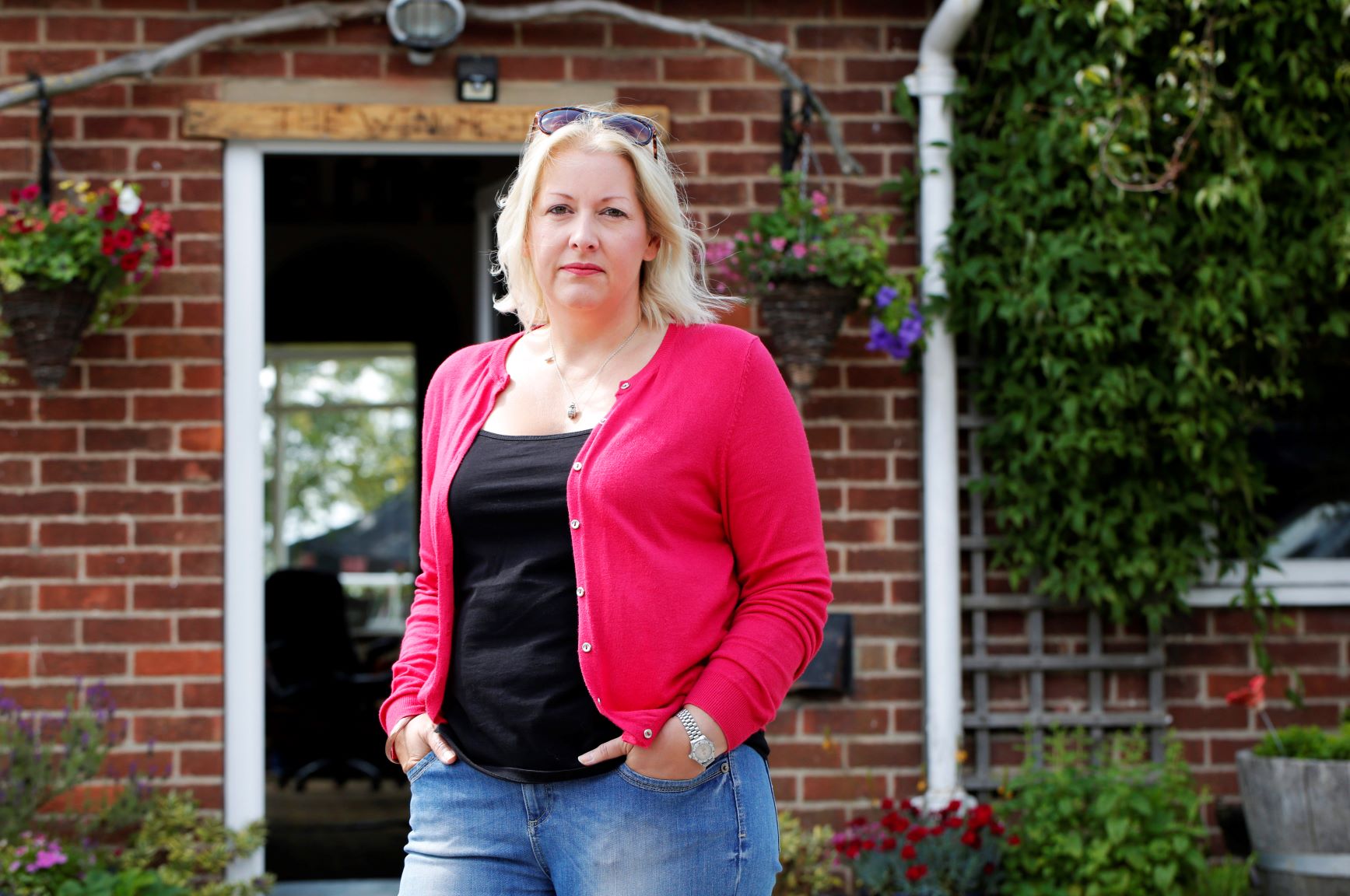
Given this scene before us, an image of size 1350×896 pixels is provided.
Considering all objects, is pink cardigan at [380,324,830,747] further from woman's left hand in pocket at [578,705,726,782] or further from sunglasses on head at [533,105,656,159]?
sunglasses on head at [533,105,656,159]

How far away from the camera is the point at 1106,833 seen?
3541 mm

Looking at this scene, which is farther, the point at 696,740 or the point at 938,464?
the point at 938,464

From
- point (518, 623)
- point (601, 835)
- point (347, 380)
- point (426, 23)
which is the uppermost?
point (426, 23)

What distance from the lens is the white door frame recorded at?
386 centimetres

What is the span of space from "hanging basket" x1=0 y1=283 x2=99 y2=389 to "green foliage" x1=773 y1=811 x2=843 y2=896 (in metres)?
2.28

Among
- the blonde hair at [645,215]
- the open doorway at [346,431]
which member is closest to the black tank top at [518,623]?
the blonde hair at [645,215]

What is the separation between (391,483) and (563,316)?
7.33 meters

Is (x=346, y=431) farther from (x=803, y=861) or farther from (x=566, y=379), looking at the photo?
(x=566, y=379)

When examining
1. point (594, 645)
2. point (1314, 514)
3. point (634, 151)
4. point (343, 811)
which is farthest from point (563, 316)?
point (343, 811)

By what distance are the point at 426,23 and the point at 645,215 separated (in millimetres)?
2259

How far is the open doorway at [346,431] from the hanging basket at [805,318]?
2.57 meters

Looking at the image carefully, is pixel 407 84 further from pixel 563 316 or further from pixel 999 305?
pixel 563 316

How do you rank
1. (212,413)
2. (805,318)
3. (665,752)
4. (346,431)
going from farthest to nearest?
1. (346,431)
2. (212,413)
3. (805,318)
4. (665,752)

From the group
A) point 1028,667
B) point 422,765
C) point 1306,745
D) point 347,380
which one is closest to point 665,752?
point 422,765
